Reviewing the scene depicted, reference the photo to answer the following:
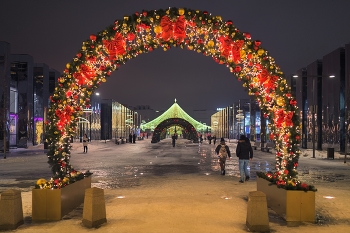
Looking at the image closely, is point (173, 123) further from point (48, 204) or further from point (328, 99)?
point (48, 204)

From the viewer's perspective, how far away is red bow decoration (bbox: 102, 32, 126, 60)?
11398 millimetres

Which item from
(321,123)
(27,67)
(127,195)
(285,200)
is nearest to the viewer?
(285,200)

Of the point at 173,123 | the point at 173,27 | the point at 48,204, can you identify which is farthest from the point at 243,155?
the point at 173,123

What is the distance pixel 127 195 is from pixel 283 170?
5298mm

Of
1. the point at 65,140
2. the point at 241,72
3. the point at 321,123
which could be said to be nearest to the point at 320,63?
the point at 321,123

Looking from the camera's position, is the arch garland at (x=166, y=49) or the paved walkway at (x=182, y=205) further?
the arch garland at (x=166, y=49)

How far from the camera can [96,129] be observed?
98750 millimetres

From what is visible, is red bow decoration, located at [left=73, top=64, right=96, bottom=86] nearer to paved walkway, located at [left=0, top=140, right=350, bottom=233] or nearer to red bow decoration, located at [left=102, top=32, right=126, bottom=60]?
red bow decoration, located at [left=102, top=32, right=126, bottom=60]

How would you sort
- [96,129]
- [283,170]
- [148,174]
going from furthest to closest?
[96,129]
[148,174]
[283,170]

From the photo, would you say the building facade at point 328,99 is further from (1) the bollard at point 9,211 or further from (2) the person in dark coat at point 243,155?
(1) the bollard at point 9,211

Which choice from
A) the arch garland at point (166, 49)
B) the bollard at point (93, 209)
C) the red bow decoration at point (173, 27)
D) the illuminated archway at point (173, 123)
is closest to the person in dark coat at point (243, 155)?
the arch garland at point (166, 49)

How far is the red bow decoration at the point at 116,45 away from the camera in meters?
11.4

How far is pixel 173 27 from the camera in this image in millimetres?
11266

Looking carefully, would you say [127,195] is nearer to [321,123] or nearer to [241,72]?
[241,72]
